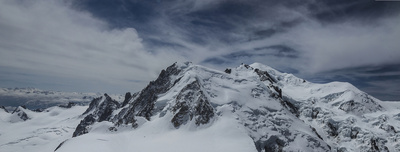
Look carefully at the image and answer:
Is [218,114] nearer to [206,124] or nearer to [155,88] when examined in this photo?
[206,124]

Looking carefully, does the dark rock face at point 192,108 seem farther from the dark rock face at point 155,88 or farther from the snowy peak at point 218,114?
the dark rock face at point 155,88

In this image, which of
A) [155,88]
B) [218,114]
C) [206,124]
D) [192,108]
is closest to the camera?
[206,124]

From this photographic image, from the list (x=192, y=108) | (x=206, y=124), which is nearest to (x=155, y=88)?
(x=192, y=108)

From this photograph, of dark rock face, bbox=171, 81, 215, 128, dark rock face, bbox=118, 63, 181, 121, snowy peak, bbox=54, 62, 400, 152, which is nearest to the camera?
snowy peak, bbox=54, 62, 400, 152

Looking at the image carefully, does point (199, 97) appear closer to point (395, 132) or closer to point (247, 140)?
point (247, 140)

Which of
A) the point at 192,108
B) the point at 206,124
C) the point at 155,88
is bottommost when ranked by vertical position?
the point at 206,124

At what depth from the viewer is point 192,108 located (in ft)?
299

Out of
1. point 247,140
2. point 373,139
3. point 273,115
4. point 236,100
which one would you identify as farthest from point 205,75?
point 373,139

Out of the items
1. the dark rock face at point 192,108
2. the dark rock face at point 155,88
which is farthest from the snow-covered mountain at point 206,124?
the dark rock face at point 155,88

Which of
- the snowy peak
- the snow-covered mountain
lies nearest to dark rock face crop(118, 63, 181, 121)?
the snowy peak

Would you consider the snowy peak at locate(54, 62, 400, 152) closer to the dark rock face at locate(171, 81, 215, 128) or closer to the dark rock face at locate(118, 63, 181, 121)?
the dark rock face at locate(171, 81, 215, 128)

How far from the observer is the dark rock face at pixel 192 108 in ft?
286

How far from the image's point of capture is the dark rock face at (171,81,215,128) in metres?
87.2

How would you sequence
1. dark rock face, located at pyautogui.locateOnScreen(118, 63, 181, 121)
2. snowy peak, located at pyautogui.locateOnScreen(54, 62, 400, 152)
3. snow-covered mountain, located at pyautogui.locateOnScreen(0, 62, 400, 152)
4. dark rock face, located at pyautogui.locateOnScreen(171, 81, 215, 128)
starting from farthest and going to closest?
dark rock face, located at pyautogui.locateOnScreen(118, 63, 181, 121) < dark rock face, located at pyautogui.locateOnScreen(171, 81, 215, 128) < snowy peak, located at pyautogui.locateOnScreen(54, 62, 400, 152) < snow-covered mountain, located at pyautogui.locateOnScreen(0, 62, 400, 152)
